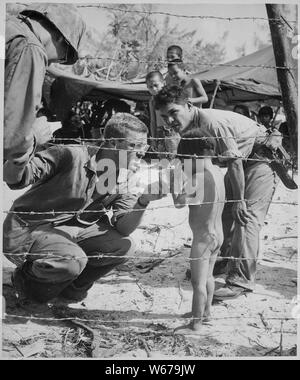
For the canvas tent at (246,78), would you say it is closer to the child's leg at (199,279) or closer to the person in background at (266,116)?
the person in background at (266,116)

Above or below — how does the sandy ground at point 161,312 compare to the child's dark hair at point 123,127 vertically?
below

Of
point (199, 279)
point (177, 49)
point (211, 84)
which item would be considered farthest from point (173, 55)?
point (199, 279)

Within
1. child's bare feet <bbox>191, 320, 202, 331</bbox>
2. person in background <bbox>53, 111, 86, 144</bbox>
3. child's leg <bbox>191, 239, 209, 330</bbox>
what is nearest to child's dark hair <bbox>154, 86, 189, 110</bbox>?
person in background <bbox>53, 111, 86, 144</bbox>

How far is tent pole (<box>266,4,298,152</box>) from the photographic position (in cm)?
332

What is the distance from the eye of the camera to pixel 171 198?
3389 mm

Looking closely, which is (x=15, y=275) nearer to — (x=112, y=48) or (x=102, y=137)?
(x=102, y=137)

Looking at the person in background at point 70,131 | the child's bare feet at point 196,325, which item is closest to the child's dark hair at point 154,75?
the person in background at point 70,131

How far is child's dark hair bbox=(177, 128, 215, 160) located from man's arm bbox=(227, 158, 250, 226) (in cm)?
15

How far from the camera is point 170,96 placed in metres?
3.37

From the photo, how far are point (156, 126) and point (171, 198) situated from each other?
43 centimetres

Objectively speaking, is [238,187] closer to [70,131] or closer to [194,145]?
[194,145]

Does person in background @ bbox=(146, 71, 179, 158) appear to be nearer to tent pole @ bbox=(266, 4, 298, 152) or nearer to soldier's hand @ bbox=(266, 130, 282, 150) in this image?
soldier's hand @ bbox=(266, 130, 282, 150)

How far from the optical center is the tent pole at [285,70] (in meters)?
3.32
